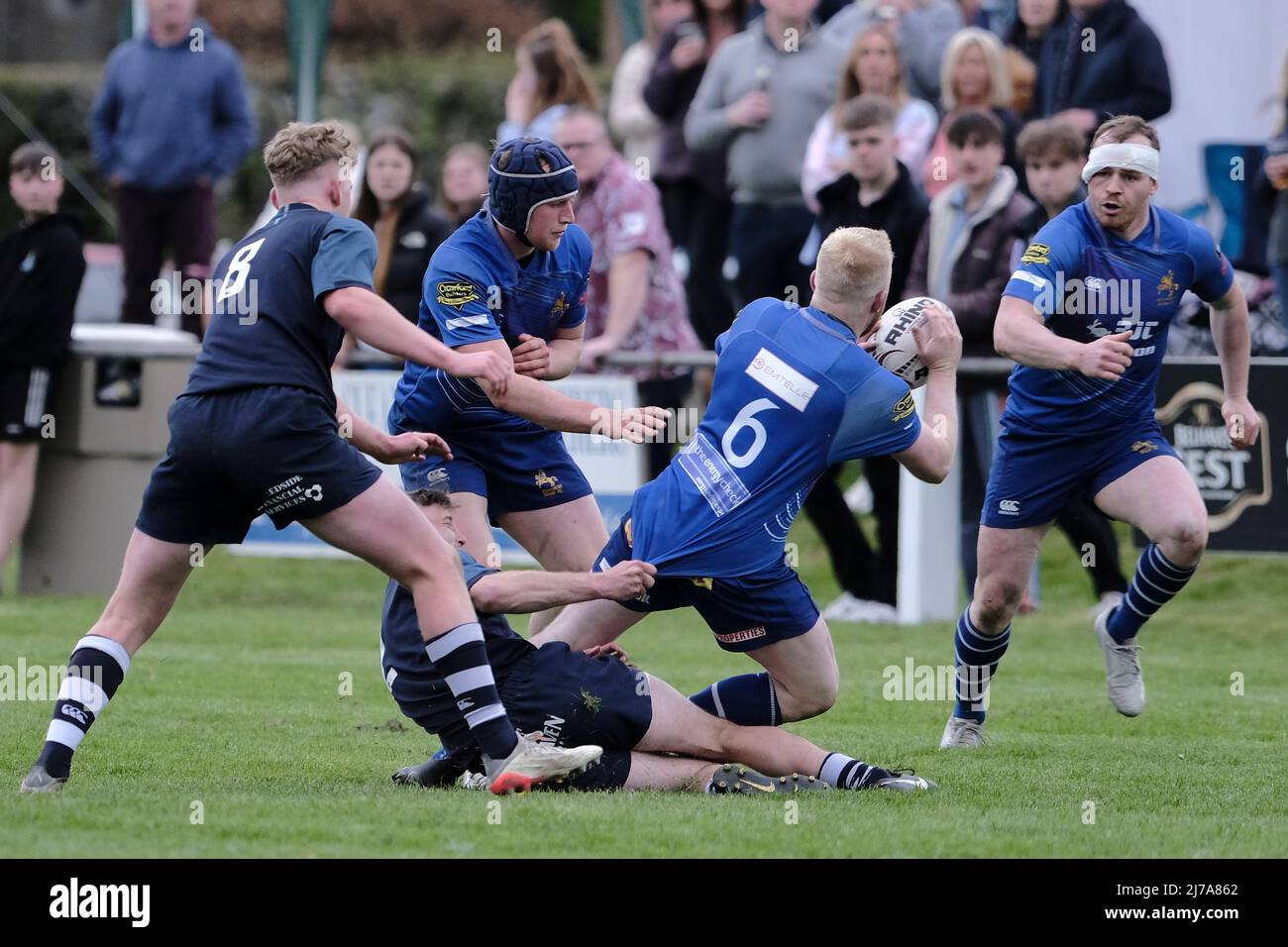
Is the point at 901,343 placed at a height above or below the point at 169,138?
below

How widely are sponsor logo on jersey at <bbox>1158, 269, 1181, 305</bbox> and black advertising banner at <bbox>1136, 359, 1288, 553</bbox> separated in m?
3.46

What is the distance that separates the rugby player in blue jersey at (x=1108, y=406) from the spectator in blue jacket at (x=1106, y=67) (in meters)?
4.54

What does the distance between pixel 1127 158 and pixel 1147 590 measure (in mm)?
1803

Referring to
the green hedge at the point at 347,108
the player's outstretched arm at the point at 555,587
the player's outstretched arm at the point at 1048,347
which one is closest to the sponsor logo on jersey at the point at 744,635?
the player's outstretched arm at the point at 555,587

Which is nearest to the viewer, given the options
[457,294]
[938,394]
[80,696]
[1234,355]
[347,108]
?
[80,696]

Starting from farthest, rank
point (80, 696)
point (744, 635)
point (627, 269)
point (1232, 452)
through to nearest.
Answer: point (627, 269)
point (1232, 452)
point (744, 635)
point (80, 696)

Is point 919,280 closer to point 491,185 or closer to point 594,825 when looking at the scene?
point 491,185

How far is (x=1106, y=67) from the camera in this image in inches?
511

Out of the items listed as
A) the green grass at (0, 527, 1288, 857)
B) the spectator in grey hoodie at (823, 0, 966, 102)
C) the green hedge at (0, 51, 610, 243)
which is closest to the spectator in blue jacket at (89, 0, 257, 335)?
the green grass at (0, 527, 1288, 857)

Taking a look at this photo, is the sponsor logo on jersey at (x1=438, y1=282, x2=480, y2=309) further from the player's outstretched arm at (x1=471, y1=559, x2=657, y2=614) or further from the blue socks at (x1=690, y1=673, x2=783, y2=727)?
the blue socks at (x1=690, y1=673, x2=783, y2=727)

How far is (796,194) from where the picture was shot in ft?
44.1

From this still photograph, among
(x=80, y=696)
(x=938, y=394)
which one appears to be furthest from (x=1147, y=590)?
(x=80, y=696)

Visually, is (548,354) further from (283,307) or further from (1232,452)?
(1232,452)
